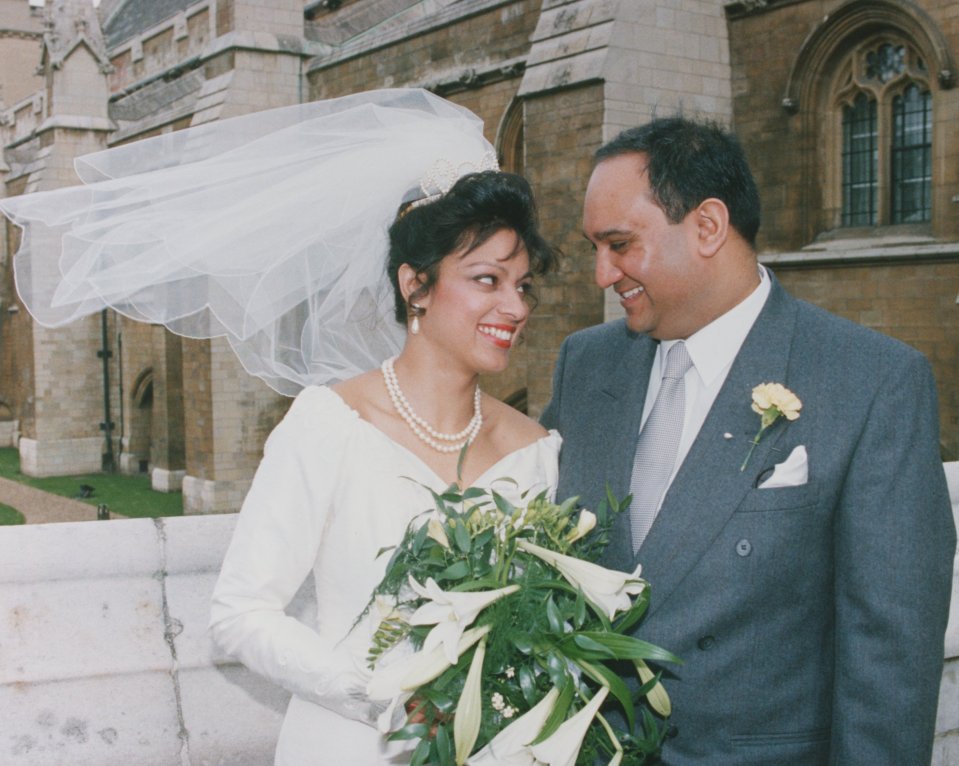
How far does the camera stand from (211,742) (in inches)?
108

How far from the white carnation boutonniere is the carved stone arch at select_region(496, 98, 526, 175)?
11916mm

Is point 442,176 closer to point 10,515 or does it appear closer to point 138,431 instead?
point 10,515

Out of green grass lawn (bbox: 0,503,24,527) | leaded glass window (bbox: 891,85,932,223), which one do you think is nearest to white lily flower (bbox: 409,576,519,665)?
leaded glass window (bbox: 891,85,932,223)

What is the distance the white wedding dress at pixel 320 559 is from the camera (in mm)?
2076

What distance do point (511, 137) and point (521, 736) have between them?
12.9 meters

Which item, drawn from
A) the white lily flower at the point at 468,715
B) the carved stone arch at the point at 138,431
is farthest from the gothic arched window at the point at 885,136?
the carved stone arch at the point at 138,431

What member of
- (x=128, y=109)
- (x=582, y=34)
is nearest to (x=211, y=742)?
(x=582, y=34)

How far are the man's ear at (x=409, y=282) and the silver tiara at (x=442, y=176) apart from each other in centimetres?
16

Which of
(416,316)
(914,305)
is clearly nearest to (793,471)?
(416,316)

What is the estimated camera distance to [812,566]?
207 centimetres

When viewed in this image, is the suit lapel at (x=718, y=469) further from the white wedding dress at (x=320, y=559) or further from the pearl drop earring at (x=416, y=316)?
the pearl drop earring at (x=416, y=316)

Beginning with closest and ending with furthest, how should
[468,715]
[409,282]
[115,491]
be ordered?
[468,715]
[409,282]
[115,491]

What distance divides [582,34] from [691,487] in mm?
9720

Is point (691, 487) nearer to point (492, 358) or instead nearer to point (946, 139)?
point (492, 358)
